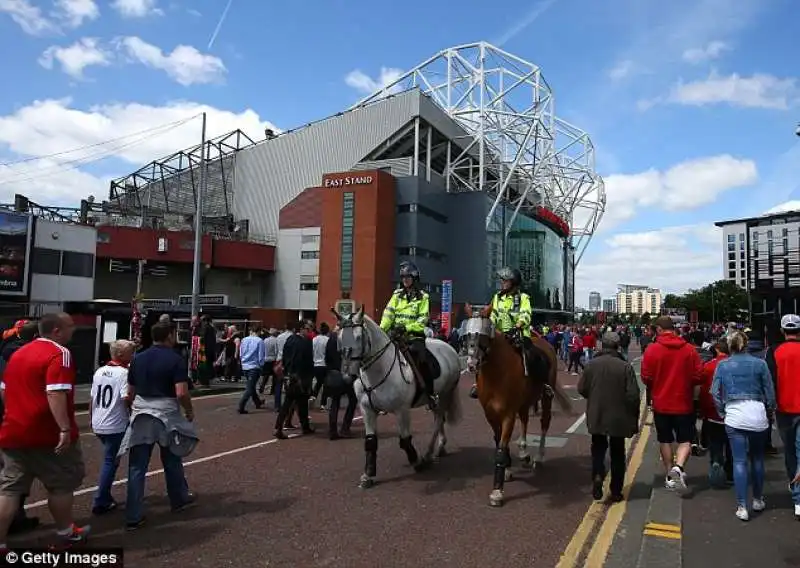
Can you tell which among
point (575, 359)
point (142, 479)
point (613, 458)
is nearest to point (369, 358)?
point (142, 479)

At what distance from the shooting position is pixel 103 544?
507 cm

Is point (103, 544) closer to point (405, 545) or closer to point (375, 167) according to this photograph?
point (405, 545)

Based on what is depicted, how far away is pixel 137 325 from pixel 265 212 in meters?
50.4

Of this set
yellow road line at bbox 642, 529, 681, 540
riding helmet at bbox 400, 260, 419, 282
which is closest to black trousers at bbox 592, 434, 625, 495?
yellow road line at bbox 642, 529, 681, 540

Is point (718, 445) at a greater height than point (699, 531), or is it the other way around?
point (718, 445)

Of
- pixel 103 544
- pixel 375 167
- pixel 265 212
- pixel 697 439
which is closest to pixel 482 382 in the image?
pixel 103 544

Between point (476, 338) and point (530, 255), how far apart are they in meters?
66.9

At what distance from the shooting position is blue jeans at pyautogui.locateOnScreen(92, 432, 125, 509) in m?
5.93

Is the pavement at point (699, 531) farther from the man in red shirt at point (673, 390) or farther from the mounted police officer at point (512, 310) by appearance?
the mounted police officer at point (512, 310)

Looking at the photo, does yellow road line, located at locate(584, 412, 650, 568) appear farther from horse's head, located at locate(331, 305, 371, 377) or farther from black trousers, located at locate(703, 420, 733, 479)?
horse's head, located at locate(331, 305, 371, 377)

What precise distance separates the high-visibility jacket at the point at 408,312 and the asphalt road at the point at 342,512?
198 centimetres

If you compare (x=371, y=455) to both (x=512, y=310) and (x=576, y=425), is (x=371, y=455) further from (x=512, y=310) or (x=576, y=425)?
(x=576, y=425)

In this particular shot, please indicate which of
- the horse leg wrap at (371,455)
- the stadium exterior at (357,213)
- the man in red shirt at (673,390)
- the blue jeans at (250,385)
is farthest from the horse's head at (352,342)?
the stadium exterior at (357,213)

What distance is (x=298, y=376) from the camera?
416 inches
